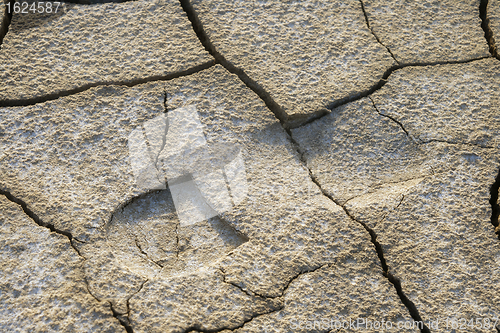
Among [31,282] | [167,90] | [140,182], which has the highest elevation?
[167,90]

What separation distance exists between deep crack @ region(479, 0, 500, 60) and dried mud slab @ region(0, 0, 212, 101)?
1.25 m

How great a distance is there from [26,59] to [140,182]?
29.9 inches

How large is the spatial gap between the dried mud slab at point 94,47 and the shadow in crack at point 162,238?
56 centimetres

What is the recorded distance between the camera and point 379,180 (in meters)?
1.54

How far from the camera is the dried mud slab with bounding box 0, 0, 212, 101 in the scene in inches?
66.7

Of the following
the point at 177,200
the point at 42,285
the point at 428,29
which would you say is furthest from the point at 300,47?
the point at 42,285

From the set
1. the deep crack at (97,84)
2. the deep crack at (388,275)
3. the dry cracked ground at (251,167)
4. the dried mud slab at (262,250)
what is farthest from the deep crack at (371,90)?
the deep crack at (97,84)

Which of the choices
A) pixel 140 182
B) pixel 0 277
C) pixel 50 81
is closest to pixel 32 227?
pixel 0 277

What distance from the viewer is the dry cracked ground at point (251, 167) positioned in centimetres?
129

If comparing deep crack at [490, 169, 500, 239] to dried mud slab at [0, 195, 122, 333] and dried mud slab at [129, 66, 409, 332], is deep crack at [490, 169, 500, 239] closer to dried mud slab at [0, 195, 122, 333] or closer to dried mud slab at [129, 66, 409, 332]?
dried mud slab at [129, 66, 409, 332]

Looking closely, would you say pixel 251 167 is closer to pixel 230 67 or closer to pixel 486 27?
pixel 230 67

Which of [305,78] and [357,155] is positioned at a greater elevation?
[305,78]

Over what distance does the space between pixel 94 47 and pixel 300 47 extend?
861 mm

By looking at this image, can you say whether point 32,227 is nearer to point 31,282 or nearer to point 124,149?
point 31,282
